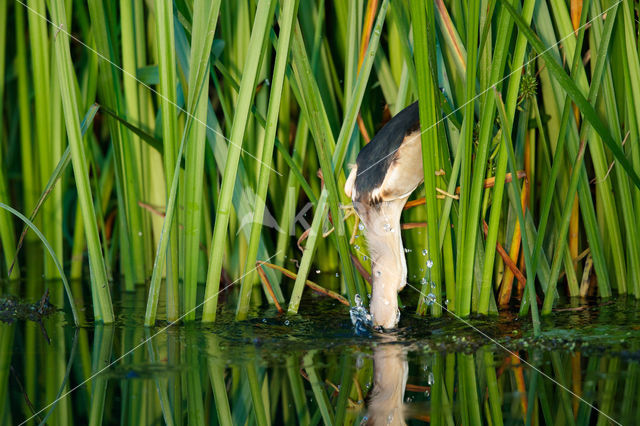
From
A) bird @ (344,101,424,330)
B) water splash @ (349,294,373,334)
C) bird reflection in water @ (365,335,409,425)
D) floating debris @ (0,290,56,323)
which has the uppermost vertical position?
bird @ (344,101,424,330)

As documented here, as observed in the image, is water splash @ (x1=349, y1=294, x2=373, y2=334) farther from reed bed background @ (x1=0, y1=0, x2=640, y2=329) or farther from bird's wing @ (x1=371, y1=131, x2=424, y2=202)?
bird's wing @ (x1=371, y1=131, x2=424, y2=202)

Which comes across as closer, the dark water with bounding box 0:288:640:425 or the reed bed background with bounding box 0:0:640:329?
the dark water with bounding box 0:288:640:425

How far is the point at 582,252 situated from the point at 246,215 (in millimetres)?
874

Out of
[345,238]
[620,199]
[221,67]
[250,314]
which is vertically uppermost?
[221,67]

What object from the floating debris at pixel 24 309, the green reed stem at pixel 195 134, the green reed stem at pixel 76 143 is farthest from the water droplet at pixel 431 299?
the floating debris at pixel 24 309

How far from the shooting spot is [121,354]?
1.36m

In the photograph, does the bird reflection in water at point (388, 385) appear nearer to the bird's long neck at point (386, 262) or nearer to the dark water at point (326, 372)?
the dark water at point (326, 372)

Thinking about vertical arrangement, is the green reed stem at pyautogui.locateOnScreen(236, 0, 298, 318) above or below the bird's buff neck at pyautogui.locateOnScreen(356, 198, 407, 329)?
above

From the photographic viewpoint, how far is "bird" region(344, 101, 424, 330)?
1452 millimetres

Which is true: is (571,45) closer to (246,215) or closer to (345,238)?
(345,238)

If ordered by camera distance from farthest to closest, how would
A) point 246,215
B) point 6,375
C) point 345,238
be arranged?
1. point 246,215
2. point 345,238
3. point 6,375

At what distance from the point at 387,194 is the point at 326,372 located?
16.3 inches

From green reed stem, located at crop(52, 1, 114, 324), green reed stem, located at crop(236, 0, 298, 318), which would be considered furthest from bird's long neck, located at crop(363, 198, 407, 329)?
green reed stem, located at crop(52, 1, 114, 324)

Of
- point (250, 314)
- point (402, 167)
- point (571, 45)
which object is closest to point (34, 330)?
point (250, 314)
